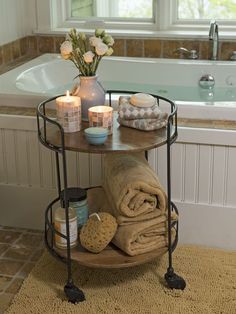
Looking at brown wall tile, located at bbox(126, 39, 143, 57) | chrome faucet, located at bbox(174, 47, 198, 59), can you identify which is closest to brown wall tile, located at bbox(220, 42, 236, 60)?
chrome faucet, located at bbox(174, 47, 198, 59)

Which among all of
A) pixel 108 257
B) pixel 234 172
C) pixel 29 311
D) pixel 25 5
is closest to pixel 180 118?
pixel 234 172

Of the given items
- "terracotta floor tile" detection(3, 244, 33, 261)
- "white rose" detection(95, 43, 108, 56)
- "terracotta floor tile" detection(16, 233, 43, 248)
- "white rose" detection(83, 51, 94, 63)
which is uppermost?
"white rose" detection(95, 43, 108, 56)

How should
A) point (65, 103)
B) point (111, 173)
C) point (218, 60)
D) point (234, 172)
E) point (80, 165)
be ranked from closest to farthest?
point (65, 103)
point (111, 173)
point (234, 172)
point (80, 165)
point (218, 60)

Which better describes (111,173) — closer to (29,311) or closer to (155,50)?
(29,311)

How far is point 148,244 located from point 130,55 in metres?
1.72

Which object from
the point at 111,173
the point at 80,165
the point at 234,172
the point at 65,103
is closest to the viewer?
the point at 65,103

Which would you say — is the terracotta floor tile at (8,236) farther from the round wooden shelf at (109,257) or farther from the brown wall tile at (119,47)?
the brown wall tile at (119,47)

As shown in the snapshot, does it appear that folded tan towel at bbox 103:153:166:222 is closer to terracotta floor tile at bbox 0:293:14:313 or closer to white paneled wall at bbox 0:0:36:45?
terracotta floor tile at bbox 0:293:14:313

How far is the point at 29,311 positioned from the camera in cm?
212

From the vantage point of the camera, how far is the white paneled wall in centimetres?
334

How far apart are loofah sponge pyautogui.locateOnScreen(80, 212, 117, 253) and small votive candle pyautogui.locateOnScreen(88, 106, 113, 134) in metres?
0.33

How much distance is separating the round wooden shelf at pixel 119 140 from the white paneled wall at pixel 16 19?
1412 millimetres

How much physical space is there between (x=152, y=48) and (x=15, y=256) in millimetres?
1677

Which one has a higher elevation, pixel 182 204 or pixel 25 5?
pixel 25 5
